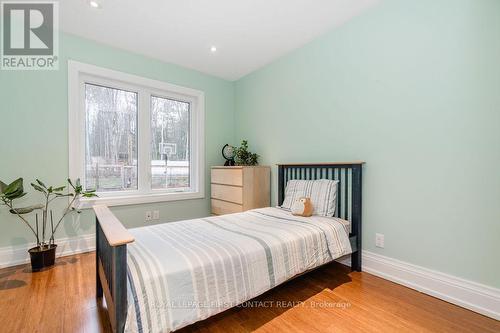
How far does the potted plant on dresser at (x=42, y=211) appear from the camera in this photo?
214 cm

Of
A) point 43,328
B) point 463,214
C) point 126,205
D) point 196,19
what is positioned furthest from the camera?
point 126,205

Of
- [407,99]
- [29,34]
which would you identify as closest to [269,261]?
[407,99]

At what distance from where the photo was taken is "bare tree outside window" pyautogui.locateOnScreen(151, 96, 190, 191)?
333 cm

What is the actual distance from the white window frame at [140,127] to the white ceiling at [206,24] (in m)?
0.39

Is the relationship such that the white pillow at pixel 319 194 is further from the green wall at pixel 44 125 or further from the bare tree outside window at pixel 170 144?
the green wall at pixel 44 125

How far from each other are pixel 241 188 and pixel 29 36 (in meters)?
2.77

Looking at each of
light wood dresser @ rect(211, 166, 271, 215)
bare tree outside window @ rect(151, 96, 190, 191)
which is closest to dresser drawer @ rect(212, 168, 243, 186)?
light wood dresser @ rect(211, 166, 271, 215)

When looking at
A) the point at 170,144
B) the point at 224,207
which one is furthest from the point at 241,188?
the point at 170,144

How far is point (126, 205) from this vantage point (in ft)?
9.80

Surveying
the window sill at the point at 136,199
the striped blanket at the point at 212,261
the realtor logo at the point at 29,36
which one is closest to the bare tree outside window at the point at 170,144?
the window sill at the point at 136,199

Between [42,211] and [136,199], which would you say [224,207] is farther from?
[42,211]

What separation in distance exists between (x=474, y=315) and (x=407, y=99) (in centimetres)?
163

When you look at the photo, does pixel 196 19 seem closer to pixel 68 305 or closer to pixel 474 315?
pixel 68 305

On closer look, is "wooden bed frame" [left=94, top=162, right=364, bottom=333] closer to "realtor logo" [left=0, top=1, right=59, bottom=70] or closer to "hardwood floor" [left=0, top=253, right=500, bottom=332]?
"hardwood floor" [left=0, top=253, right=500, bottom=332]
